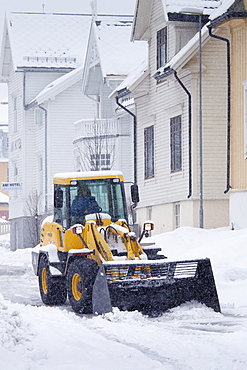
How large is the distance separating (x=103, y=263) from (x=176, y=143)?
1483cm

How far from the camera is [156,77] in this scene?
27.7 metres

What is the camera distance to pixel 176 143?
27562 millimetres

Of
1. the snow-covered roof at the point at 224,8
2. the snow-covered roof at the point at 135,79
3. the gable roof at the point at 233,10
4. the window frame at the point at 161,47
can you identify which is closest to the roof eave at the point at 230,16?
the gable roof at the point at 233,10

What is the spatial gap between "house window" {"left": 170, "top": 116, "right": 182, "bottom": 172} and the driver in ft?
39.0

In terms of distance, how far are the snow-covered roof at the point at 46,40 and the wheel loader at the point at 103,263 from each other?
28.3 metres

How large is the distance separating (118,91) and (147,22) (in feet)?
8.97

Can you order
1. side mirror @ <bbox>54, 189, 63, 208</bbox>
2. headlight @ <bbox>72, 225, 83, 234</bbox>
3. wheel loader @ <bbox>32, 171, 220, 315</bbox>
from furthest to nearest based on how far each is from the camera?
side mirror @ <bbox>54, 189, 63, 208</bbox>
headlight @ <bbox>72, 225, 83, 234</bbox>
wheel loader @ <bbox>32, 171, 220, 315</bbox>

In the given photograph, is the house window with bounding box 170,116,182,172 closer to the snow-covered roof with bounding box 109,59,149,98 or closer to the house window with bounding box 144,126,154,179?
the house window with bounding box 144,126,154,179

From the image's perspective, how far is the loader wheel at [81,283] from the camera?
1364 cm

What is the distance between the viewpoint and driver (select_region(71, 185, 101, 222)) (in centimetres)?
1546

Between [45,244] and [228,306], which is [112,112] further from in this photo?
[228,306]

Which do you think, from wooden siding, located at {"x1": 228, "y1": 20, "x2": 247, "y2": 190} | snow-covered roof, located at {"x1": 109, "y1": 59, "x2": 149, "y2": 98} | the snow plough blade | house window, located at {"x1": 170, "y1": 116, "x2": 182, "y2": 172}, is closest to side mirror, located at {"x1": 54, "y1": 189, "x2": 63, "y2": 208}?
the snow plough blade

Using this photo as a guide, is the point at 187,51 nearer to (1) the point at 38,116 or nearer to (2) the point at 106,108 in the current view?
(2) the point at 106,108

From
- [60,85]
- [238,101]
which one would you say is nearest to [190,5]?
[238,101]
